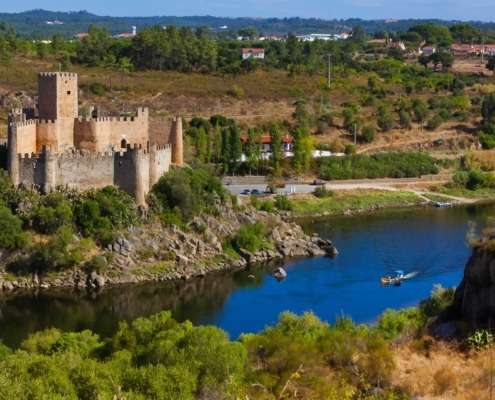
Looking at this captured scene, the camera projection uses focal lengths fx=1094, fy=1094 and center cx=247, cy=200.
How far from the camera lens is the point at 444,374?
509 inches

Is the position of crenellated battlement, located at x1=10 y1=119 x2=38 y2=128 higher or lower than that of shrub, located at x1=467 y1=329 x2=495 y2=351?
higher

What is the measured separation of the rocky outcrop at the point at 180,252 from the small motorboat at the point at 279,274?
119 centimetres

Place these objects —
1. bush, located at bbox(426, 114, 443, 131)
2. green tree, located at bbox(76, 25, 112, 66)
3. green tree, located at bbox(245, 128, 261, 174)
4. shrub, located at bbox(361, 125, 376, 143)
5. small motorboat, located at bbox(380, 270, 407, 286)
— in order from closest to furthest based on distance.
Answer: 1. small motorboat, located at bbox(380, 270, 407, 286)
2. green tree, located at bbox(245, 128, 261, 174)
3. shrub, located at bbox(361, 125, 376, 143)
4. bush, located at bbox(426, 114, 443, 131)
5. green tree, located at bbox(76, 25, 112, 66)

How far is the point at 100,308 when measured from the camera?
89.0 feet

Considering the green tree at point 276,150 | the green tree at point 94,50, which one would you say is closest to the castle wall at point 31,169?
the green tree at point 276,150

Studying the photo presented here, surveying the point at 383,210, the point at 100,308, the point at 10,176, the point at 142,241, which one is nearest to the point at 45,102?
the point at 10,176

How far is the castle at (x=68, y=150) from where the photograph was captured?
29.5 meters

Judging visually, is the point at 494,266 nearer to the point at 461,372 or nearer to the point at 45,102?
the point at 461,372

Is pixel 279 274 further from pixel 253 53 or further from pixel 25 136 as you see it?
pixel 253 53

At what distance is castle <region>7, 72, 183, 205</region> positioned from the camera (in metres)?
29.5

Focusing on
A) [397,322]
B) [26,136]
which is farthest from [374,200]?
[397,322]

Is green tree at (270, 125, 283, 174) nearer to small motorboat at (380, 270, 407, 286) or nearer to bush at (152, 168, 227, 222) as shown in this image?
bush at (152, 168, 227, 222)

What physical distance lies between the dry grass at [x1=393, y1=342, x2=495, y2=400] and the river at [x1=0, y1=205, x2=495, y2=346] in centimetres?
1063

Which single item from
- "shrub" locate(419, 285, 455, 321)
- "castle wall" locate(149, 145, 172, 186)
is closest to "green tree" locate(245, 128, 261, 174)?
"castle wall" locate(149, 145, 172, 186)
